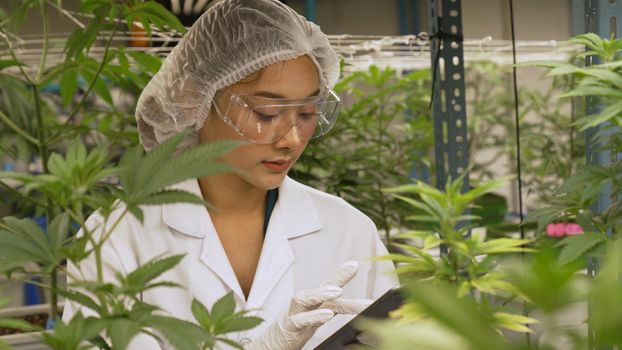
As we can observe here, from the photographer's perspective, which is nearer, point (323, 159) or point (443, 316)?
point (443, 316)

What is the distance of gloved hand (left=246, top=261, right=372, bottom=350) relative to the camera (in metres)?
1.43

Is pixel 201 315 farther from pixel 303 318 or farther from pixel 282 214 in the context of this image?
pixel 282 214

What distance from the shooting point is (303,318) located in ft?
4.71

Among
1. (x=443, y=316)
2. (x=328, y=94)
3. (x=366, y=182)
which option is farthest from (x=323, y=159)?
(x=443, y=316)

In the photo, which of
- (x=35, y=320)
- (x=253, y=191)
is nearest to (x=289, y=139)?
(x=253, y=191)

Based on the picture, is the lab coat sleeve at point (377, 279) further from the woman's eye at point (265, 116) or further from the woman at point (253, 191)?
the woman's eye at point (265, 116)

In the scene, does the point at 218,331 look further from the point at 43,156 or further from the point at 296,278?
the point at 43,156

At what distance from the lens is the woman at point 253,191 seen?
5.34 ft

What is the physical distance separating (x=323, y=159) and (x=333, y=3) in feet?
16.9

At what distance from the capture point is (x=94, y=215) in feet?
5.46

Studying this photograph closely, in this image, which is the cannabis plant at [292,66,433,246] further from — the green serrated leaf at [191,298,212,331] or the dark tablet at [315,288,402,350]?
the green serrated leaf at [191,298,212,331]

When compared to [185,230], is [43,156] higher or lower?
higher

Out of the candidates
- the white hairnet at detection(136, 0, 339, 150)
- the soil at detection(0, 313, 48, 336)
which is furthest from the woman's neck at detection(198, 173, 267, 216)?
the soil at detection(0, 313, 48, 336)

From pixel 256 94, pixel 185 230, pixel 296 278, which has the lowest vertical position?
pixel 296 278
